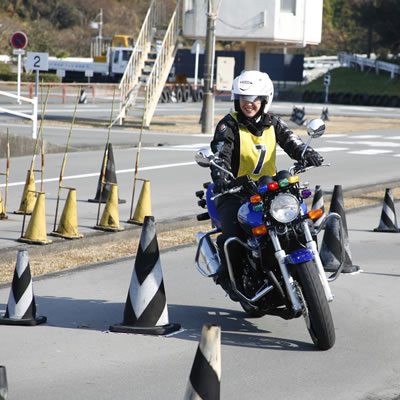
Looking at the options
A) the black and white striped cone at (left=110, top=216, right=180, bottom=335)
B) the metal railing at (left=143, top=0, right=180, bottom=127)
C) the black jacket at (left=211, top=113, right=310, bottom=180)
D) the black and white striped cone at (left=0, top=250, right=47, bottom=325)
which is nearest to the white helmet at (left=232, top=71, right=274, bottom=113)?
the black jacket at (left=211, top=113, right=310, bottom=180)

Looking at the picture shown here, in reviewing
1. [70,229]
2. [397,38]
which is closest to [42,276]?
[70,229]

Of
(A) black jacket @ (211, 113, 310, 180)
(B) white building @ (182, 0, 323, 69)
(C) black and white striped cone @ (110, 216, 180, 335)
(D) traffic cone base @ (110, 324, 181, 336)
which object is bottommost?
(D) traffic cone base @ (110, 324, 181, 336)

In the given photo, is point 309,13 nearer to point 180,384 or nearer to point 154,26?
point 154,26

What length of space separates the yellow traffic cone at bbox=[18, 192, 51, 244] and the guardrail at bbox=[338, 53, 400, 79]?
6992 cm

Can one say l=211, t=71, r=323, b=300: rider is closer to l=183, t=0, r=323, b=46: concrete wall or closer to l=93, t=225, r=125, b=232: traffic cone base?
l=93, t=225, r=125, b=232: traffic cone base

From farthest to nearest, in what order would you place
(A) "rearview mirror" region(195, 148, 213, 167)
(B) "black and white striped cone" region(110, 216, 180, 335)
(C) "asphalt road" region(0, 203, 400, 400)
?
(B) "black and white striped cone" region(110, 216, 180, 335), (A) "rearview mirror" region(195, 148, 213, 167), (C) "asphalt road" region(0, 203, 400, 400)

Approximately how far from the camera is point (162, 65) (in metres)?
33.7

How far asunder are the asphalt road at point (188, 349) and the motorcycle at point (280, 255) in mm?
273

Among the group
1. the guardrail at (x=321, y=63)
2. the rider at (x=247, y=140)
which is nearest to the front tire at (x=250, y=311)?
the rider at (x=247, y=140)

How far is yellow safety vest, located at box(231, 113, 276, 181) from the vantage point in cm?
697

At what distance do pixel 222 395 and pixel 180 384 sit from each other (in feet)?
1.00

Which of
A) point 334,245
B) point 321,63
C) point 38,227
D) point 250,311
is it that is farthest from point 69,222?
point 321,63

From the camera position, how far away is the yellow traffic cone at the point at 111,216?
439 inches

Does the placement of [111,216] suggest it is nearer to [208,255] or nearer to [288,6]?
[208,255]
